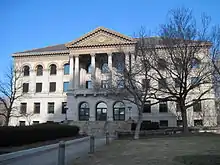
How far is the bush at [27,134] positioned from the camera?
56.3ft

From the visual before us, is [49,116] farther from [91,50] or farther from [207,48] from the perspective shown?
[207,48]

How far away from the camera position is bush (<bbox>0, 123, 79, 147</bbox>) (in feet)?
56.3

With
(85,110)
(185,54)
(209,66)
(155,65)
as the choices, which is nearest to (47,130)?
(155,65)

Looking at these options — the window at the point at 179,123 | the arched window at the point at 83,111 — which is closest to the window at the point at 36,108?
the arched window at the point at 83,111

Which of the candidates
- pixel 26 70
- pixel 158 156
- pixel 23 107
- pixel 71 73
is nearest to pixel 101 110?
pixel 71 73

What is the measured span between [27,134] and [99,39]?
3608 centimetres

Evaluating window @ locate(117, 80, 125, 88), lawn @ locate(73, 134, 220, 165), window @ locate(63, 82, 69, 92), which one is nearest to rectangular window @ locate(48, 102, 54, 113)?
window @ locate(63, 82, 69, 92)

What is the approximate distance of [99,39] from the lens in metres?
53.2

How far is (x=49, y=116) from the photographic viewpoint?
57.0 meters

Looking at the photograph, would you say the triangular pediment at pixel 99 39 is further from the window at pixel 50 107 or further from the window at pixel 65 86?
the window at pixel 50 107

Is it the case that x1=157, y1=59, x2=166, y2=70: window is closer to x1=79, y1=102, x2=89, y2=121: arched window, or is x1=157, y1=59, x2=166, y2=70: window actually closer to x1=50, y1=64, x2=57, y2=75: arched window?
x1=79, y1=102, x2=89, y2=121: arched window

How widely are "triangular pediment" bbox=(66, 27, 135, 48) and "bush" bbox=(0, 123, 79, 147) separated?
2859 centimetres

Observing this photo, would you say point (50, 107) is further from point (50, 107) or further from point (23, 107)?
point (23, 107)

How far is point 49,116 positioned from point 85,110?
8.88 m
